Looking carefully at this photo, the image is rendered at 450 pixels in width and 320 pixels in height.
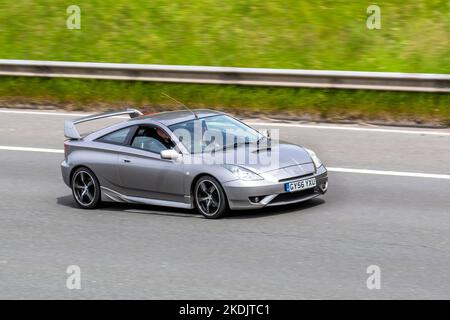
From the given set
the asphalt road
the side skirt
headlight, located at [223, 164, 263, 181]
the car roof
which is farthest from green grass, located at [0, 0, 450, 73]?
headlight, located at [223, 164, 263, 181]

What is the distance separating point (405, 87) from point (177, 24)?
5776 mm

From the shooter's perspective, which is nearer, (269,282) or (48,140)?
(269,282)

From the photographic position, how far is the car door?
12586 millimetres

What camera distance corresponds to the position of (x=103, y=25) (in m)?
21.3

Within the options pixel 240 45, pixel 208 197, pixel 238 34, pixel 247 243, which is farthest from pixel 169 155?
pixel 238 34

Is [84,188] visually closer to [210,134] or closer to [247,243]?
[210,134]

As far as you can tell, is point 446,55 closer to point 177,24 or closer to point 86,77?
point 177,24

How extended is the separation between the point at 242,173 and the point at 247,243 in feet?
4.01

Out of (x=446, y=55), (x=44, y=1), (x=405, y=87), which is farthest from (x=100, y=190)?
(x=44, y=1)

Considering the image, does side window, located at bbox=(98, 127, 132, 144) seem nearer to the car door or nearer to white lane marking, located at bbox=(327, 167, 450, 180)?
the car door

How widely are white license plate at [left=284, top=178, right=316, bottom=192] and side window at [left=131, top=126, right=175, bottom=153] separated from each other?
1.71 meters

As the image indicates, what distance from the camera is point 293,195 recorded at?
1224cm

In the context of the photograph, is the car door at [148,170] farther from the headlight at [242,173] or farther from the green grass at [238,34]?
the green grass at [238,34]

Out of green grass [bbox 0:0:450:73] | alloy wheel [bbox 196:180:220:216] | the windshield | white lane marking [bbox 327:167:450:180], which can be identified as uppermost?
green grass [bbox 0:0:450:73]
